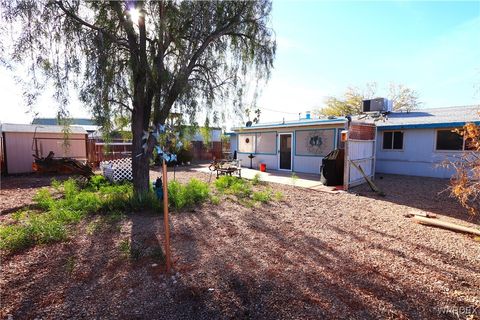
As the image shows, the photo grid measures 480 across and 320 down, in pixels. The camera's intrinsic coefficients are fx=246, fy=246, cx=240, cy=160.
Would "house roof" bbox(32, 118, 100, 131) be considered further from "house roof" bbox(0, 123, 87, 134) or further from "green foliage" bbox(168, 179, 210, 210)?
"green foliage" bbox(168, 179, 210, 210)

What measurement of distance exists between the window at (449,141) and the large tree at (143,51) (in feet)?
28.2

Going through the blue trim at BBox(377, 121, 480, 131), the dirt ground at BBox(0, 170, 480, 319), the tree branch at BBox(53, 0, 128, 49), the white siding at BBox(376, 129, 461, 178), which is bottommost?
the dirt ground at BBox(0, 170, 480, 319)

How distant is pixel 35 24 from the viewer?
4.53 m

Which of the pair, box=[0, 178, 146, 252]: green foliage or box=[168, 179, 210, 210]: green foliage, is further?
box=[168, 179, 210, 210]: green foliage

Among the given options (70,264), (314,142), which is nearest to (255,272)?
(70,264)

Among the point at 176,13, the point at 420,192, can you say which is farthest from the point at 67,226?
the point at 420,192

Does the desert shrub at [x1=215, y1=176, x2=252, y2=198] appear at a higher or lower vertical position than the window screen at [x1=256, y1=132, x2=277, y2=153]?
lower

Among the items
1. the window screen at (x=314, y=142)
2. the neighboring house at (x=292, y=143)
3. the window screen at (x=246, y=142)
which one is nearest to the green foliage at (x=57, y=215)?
the neighboring house at (x=292, y=143)

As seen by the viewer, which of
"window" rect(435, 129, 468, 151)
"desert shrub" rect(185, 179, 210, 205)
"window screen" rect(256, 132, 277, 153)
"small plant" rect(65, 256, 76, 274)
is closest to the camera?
"small plant" rect(65, 256, 76, 274)

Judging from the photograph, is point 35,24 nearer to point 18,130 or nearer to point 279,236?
point 279,236

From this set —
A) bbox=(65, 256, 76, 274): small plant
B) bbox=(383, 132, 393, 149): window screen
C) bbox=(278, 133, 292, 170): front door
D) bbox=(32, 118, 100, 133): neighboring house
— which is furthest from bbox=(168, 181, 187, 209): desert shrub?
bbox=(383, 132, 393, 149): window screen

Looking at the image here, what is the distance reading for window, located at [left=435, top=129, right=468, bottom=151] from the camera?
32.9 feet

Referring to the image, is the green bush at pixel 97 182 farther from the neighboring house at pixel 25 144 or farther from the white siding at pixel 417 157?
the white siding at pixel 417 157

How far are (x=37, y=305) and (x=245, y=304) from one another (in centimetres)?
209
